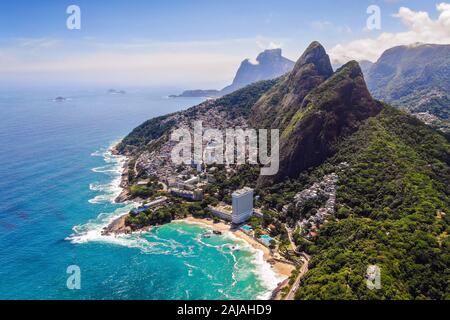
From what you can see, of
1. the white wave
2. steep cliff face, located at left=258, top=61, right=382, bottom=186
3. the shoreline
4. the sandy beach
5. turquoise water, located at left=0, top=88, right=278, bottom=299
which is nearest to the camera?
turquoise water, located at left=0, top=88, right=278, bottom=299

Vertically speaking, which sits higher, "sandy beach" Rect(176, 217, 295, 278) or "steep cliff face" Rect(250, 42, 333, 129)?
"steep cliff face" Rect(250, 42, 333, 129)

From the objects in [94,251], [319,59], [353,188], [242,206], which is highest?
[319,59]

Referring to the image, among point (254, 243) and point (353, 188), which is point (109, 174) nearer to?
point (254, 243)

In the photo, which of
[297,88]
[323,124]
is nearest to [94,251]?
[323,124]

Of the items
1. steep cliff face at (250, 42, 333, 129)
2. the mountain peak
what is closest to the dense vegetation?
steep cliff face at (250, 42, 333, 129)

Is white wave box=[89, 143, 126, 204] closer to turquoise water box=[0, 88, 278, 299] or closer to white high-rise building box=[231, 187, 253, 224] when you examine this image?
turquoise water box=[0, 88, 278, 299]
